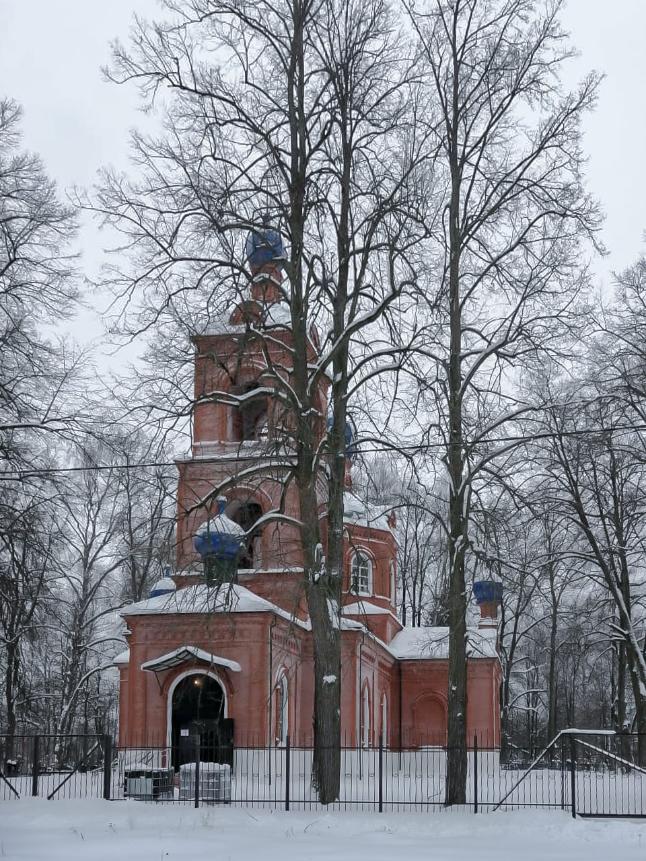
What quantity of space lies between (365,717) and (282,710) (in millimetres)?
5413

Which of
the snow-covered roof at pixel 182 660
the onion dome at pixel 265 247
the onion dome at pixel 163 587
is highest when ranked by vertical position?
the onion dome at pixel 265 247

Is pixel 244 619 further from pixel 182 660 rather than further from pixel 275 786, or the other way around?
pixel 275 786

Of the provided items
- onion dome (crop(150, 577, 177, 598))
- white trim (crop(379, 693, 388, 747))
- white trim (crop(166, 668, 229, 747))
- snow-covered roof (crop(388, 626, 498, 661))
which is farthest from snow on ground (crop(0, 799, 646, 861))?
snow-covered roof (crop(388, 626, 498, 661))

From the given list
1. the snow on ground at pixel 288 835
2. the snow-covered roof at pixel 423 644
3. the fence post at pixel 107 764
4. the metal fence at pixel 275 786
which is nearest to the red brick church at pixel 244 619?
the metal fence at pixel 275 786

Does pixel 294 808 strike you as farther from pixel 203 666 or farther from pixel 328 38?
pixel 328 38

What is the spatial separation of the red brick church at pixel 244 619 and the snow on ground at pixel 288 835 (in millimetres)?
4314

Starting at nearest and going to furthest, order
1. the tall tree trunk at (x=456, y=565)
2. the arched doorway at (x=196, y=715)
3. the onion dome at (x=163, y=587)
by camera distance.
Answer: the tall tree trunk at (x=456, y=565)
the arched doorway at (x=196, y=715)
the onion dome at (x=163, y=587)

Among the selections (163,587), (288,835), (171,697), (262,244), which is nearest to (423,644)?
(163,587)

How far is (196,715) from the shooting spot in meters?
27.0

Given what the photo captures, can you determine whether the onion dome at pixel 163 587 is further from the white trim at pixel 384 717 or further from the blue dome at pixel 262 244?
the blue dome at pixel 262 244

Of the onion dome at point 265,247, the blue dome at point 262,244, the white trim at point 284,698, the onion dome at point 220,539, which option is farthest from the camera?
the white trim at point 284,698

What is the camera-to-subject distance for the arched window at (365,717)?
32.4 metres

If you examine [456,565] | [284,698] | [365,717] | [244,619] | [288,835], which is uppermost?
[456,565]

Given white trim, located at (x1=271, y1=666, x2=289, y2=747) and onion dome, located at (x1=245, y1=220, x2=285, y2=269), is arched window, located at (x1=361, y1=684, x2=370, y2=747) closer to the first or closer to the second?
white trim, located at (x1=271, y1=666, x2=289, y2=747)
